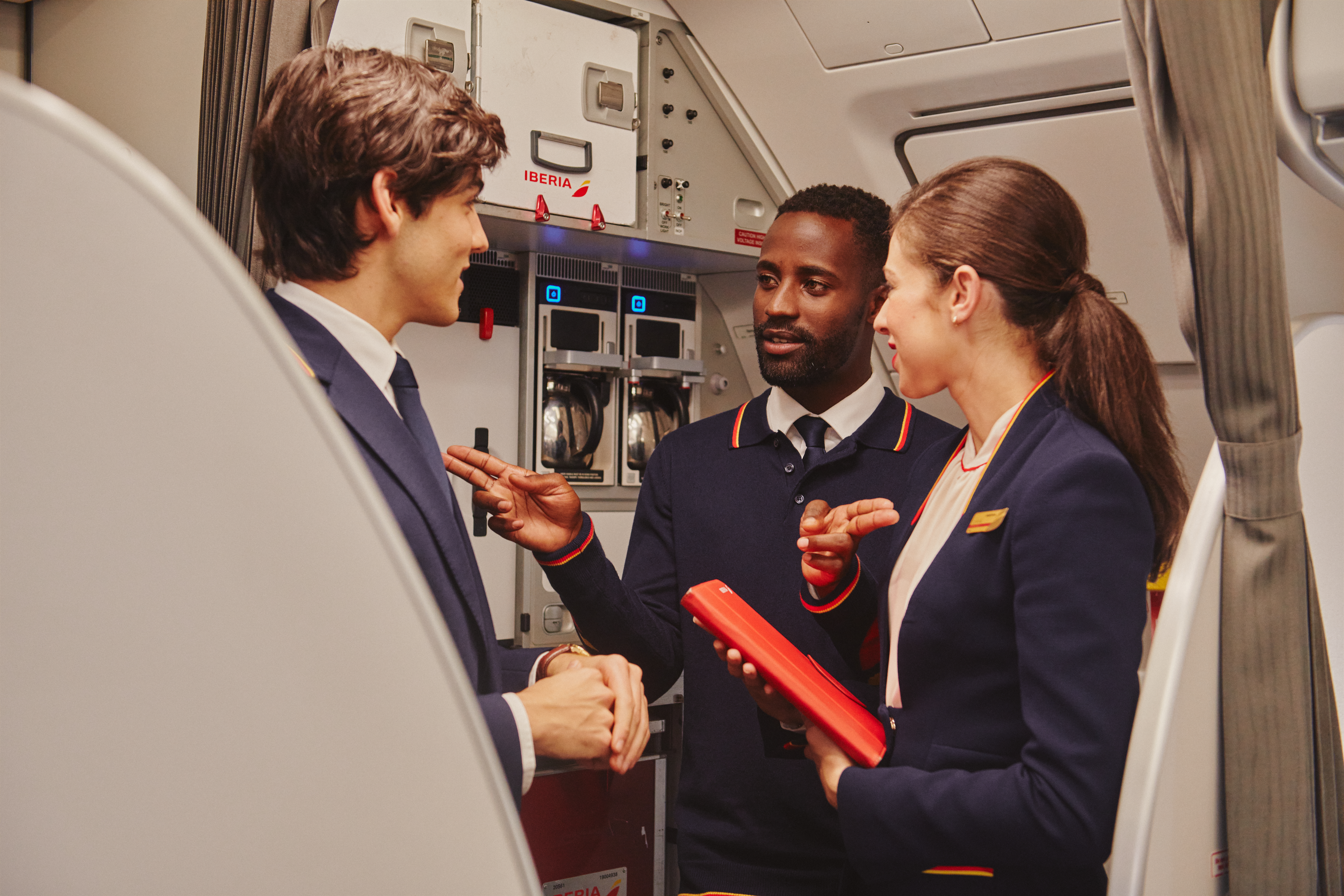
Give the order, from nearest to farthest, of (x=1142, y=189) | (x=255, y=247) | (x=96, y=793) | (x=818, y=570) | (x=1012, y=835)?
1. (x=96, y=793)
2. (x=1012, y=835)
3. (x=818, y=570)
4. (x=255, y=247)
5. (x=1142, y=189)

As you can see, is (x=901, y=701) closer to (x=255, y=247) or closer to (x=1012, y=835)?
(x=1012, y=835)

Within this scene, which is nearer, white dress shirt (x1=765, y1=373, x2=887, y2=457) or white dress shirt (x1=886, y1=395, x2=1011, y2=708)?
white dress shirt (x1=886, y1=395, x2=1011, y2=708)

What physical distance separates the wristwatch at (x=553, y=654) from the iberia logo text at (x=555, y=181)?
59.3 inches

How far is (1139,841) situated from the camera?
1.20m

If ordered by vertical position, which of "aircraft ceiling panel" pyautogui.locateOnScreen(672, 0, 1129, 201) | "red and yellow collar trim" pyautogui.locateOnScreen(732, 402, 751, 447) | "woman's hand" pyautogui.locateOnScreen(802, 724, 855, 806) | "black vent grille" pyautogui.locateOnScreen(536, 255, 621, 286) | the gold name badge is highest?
"aircraft ceiling panel" pyautogui.locateOnScreen(672, 0, 1129, 201)

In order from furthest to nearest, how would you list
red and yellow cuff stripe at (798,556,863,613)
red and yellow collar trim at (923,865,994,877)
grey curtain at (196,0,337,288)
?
grey curtain at (196,0,337,288), red and yellow cuff stripe at (798,556,863,613), red and yellow collar trim at (923,865,994,877)

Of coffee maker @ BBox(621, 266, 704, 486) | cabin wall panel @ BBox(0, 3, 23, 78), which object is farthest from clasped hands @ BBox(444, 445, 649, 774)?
cabin wall panel @ BBox(0, 3, 23, 78)

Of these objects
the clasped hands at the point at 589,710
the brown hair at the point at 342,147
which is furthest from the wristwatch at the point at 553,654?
the brown hair at the point at 342,147

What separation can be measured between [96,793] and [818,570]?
1071 mm

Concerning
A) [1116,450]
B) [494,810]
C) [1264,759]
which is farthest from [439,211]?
[1264,759]

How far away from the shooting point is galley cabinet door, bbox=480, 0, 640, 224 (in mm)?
2684

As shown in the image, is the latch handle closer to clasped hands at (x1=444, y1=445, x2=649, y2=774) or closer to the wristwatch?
clasped hands at (x1=444, y1=445, x2=649, y2=774)

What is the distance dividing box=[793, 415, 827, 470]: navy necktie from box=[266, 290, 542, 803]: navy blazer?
0.97 m

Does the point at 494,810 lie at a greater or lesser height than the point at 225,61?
lesser
